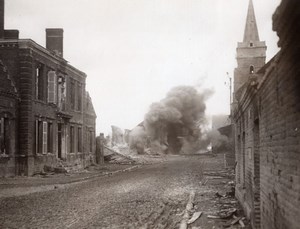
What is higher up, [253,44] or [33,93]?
[253,44]

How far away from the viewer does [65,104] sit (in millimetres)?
30453

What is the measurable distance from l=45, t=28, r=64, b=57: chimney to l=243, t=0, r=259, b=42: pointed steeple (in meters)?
18.5

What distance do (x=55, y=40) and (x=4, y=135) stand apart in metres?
10.9

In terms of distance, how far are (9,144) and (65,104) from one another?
7.75 m

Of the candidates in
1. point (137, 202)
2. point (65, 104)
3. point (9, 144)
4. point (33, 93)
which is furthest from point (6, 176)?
point (137, 202)

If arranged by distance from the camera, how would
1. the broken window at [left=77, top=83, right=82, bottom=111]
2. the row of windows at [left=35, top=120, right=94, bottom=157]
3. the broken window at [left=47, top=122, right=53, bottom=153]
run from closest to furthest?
the row of windows at [left=35, top=120, right=94, bottom=157], the broken window at [left=47, top=122, right=53, bottom=153], the broken window at [left=77, top=83, right=82, bottom=111]

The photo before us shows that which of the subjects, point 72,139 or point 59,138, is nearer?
point 59,138

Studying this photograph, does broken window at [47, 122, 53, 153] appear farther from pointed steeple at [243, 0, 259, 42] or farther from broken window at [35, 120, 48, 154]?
pointed steeple at [243, 0, 259, 42]

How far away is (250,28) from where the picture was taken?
1570 inches

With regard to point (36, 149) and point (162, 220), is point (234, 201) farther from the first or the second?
point (36, 149)

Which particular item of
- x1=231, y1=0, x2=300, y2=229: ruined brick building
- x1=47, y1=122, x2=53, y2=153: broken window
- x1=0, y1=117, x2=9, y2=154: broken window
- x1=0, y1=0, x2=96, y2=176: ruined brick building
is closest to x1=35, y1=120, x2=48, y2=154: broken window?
x1=0, y1=0, x2=96, y2=176: ruined brick building

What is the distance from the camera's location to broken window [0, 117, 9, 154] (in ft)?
75.2

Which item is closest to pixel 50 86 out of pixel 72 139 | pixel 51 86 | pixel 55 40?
pixel 51 86

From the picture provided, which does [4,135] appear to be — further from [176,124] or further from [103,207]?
[176,124]
